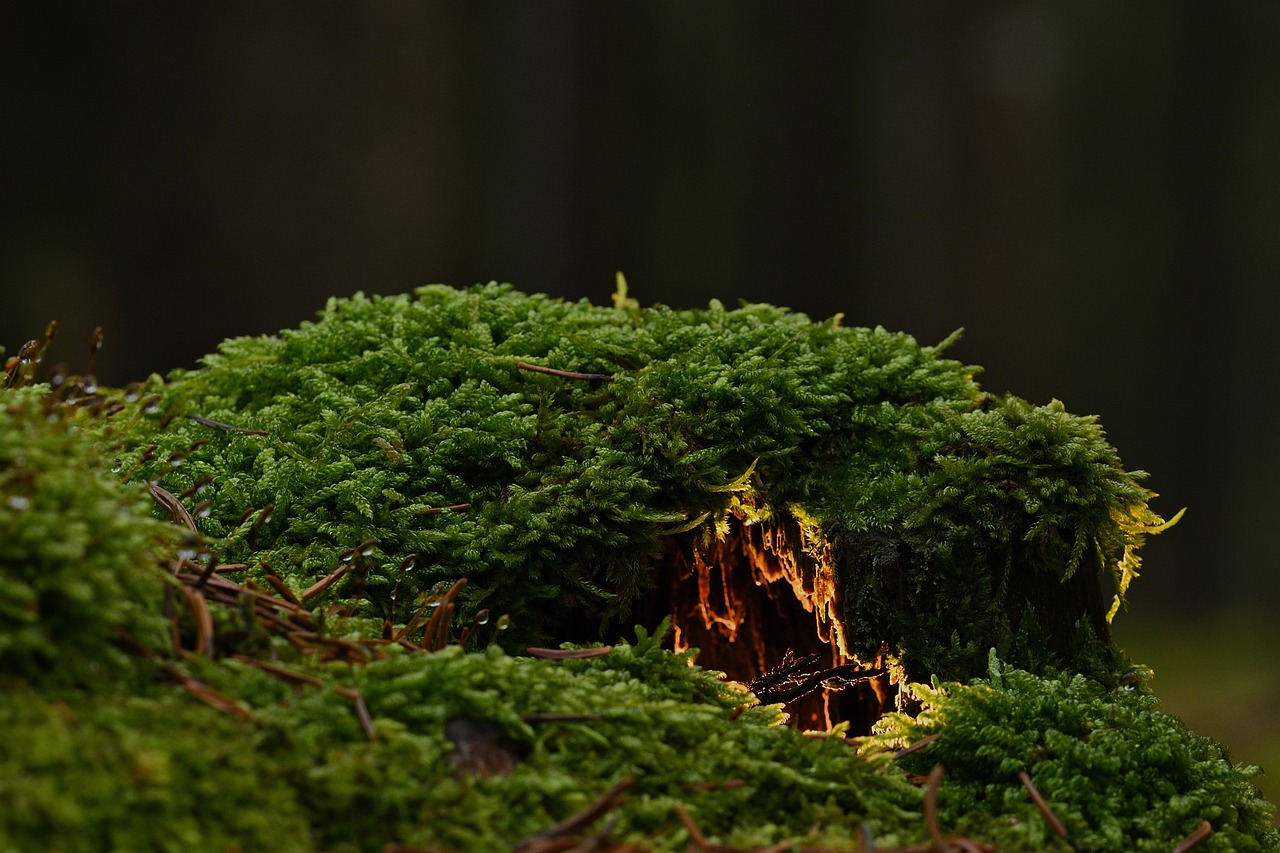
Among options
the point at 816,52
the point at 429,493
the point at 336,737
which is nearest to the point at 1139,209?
the point at 816,52

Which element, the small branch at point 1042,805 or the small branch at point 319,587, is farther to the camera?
the small branch at point 319,587

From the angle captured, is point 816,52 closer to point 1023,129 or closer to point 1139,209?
point 1023,129

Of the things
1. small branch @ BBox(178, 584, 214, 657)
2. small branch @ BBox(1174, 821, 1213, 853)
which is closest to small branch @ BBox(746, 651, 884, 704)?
small branch @ BBox(1174, 821, 1213, 853)

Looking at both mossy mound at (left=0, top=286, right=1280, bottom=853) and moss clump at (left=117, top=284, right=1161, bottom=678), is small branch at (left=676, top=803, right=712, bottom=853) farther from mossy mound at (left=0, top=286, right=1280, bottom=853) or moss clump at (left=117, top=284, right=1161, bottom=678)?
moss clump at (left=117, top=284, right=1161, bottom=678)

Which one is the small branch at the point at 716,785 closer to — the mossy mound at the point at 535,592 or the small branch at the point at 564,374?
the mossy mound at the point at 535,592

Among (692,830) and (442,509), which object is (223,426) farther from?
(692,830)

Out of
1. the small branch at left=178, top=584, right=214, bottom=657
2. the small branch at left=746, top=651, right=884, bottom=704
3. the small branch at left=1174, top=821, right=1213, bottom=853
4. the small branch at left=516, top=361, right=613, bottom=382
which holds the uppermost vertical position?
the small branch at left=516, top=361, right=613, bottom=382

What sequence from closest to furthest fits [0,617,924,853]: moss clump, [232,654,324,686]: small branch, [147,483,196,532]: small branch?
[0,617,924,853]: moss clump < [232,654,324,686]: small branch < [147,483,196,532]: small branch

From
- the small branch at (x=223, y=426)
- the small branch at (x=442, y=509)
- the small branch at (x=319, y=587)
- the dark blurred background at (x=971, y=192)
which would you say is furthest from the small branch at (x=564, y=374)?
the dark blurred background at (x=971, y=192)
